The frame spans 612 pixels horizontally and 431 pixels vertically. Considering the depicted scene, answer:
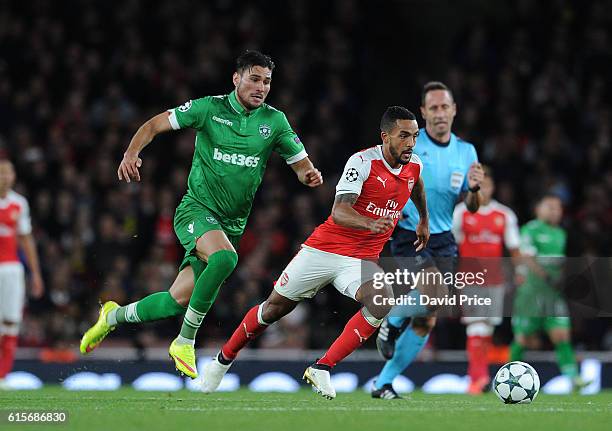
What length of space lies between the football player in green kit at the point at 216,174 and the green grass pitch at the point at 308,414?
67cm

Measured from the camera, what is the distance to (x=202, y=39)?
17.5m

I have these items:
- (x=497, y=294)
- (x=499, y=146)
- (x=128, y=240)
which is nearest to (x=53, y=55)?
(x=128, y=240)

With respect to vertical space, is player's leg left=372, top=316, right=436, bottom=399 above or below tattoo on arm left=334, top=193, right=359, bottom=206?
below

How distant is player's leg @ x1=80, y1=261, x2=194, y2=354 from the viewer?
8578mm

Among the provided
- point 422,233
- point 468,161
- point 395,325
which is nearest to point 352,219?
point 422,233

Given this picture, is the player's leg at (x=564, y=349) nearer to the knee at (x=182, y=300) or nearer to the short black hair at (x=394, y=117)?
the short black hair at (x=394, y=117)

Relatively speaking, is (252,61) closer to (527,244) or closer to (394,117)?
(394,117)

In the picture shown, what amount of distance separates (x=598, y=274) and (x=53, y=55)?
8106 mm

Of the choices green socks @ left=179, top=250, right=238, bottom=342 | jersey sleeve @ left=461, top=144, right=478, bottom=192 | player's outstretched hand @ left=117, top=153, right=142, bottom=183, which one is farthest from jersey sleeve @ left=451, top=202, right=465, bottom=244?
player's outstretched hand @ left=117, top=153, right=142, bottom=183

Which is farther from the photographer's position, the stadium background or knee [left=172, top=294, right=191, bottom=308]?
the stadium background

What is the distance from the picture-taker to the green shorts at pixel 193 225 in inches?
328

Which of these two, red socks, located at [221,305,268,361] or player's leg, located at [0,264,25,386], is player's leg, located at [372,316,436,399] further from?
player's leg, located at [0,264,25,386]

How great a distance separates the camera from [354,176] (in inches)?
320

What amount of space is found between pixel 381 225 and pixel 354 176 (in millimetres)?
513
